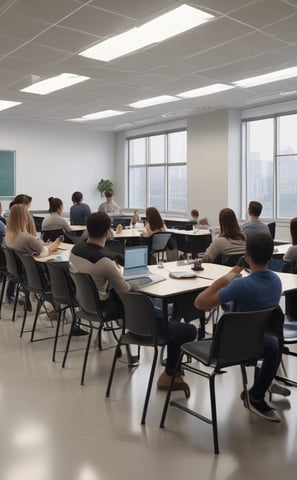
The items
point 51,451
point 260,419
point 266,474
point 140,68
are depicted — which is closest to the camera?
point 266,474

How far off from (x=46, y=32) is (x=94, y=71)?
175 centimetres

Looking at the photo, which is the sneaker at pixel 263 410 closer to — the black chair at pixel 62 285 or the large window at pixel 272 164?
the black chair at pixel 62 285

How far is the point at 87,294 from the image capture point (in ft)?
11.5

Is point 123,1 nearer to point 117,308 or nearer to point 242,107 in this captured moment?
point 117,308

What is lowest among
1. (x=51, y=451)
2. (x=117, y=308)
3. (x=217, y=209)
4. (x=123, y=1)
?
(x=51, y=451)

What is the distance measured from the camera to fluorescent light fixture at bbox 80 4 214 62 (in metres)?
4.74

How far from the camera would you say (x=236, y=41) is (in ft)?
18.1

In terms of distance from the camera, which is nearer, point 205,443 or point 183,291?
point 205,443

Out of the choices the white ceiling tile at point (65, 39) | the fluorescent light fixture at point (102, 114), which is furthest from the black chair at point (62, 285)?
the fluorescent light fixture at point (102, 114)

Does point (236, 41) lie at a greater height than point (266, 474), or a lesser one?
greater

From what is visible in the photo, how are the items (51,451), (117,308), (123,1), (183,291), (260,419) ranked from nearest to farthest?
(51,451) → (260,419) → (183,291) → (117,308) → (123,1)

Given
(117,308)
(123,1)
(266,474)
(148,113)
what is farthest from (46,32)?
(148,113)

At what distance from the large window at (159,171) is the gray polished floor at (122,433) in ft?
28.7

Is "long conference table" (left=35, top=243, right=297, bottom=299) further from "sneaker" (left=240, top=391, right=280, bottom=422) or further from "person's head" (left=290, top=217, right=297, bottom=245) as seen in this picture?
"sneaker" (left=240, top=391, right=280, bottom=422)
